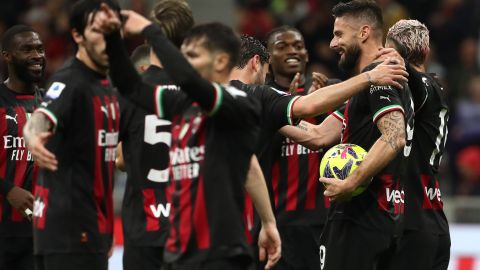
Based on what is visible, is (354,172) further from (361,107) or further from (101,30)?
(101,30)

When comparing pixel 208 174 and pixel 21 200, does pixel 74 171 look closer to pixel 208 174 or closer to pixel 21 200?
pixel 208 174

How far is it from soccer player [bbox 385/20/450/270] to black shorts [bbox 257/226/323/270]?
A: 3.49 ft

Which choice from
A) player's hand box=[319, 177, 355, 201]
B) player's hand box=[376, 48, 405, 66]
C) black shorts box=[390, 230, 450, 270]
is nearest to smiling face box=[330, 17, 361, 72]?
player's hand box=[376, 48, 405, 66]

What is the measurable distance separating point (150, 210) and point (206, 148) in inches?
47.0

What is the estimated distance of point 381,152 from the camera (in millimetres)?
7012

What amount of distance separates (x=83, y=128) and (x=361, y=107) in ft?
Answer: 6.92

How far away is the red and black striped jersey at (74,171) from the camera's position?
623cm

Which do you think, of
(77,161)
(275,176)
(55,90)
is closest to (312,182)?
(275,176)

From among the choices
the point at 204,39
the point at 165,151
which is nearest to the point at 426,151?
the point at 165,151

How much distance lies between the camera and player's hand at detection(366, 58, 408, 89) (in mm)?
6770

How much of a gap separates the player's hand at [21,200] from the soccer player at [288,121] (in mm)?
1739

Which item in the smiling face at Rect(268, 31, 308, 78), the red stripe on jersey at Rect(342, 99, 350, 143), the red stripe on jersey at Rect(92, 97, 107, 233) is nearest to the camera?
the red stripe on jersey at Rect(92, 97, 107, 233)

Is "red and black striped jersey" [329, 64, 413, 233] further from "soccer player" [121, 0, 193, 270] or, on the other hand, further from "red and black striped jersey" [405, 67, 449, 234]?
"soccer player" [121, 0, 193, 270]

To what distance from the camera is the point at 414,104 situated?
7.72 meters
